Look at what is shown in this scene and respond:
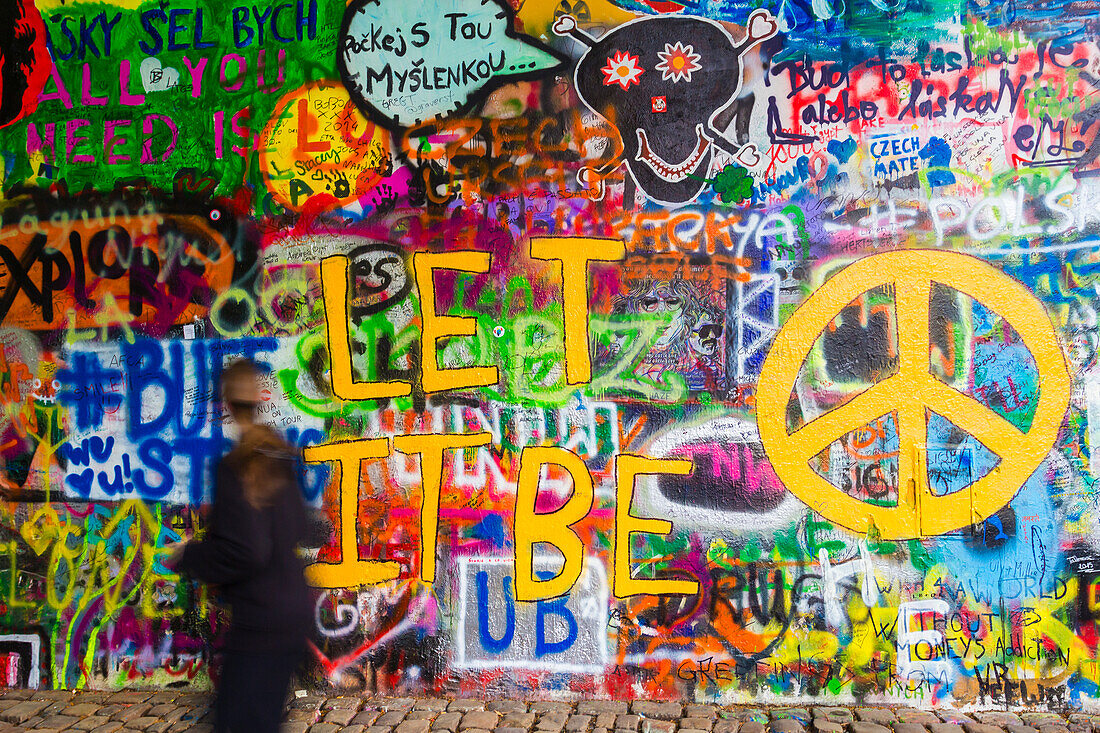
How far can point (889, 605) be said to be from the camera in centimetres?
418

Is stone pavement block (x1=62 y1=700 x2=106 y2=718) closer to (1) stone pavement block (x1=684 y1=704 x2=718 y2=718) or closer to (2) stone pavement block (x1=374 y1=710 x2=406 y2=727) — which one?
(2) stone pavement block (x1=374 y1=710 x2=406 y2=727)

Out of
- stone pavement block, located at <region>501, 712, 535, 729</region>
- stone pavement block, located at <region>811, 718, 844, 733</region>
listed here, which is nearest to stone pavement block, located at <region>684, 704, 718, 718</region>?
stone pavement block, located at <region>811, 718, 844, 733</region>

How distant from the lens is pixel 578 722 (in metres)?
4.08

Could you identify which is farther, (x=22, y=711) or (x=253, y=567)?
(x=22, y=711)

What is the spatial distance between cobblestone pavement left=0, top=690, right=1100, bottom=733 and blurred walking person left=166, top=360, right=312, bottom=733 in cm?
134

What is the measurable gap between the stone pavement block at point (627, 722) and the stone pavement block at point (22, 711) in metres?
3.29

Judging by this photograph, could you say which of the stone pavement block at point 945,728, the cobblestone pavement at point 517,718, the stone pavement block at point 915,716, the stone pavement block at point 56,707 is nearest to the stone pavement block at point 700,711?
the cobblestone pavement at point 517,718

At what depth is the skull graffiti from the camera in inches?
172

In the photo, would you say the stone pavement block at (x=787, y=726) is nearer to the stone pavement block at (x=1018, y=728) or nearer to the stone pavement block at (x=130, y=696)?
the stone pavement block at (x=1018, y=728)

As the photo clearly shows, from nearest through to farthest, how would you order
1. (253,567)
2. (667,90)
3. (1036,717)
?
(253,567), (1036,717), (667,90)

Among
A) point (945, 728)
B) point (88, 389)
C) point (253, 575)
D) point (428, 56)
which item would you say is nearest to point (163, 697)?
point (88, 389)

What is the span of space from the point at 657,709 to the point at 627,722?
0.70 ft

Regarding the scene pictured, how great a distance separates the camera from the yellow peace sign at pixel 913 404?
4156 millimetres

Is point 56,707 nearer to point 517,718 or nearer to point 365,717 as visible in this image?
point 365,717
